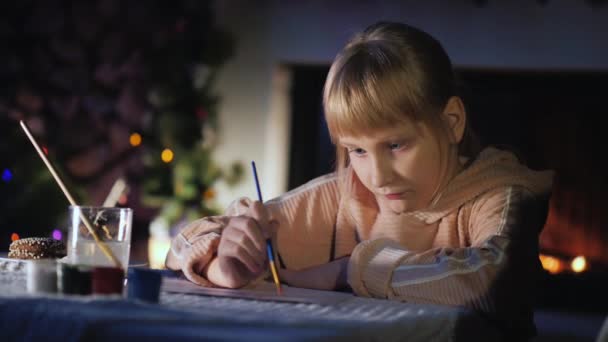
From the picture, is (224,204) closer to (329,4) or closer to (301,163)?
(301,163)

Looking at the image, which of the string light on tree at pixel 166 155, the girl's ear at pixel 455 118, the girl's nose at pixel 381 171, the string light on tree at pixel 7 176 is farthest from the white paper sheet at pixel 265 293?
the string light on tree at pixel 166 155

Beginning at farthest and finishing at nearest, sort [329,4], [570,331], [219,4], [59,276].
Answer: [219,4], [329,4], [570,331], [59,276]

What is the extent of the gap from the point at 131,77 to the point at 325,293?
324 centimetres

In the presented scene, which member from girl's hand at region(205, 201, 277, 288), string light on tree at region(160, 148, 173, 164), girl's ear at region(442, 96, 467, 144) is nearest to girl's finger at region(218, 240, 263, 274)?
girl's hand at region(205, 201, 277, 288)

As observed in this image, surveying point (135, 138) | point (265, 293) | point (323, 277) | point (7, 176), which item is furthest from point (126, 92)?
point (265, 293)

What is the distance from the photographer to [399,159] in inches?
51.2

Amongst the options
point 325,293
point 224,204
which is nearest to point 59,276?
point 325,293

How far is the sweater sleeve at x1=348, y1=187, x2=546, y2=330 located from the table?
0.10 m

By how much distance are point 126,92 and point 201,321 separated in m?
3.55

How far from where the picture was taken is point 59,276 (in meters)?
0.98

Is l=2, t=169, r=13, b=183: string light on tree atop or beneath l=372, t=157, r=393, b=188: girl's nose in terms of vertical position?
beneath

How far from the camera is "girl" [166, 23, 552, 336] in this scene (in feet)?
3.78

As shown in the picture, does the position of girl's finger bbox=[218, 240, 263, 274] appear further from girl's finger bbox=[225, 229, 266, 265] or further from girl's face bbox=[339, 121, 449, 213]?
girl's face bbox=[339, 121, 449, 213]

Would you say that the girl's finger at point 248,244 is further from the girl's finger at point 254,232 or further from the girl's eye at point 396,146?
the girl's eye at point 396,146
